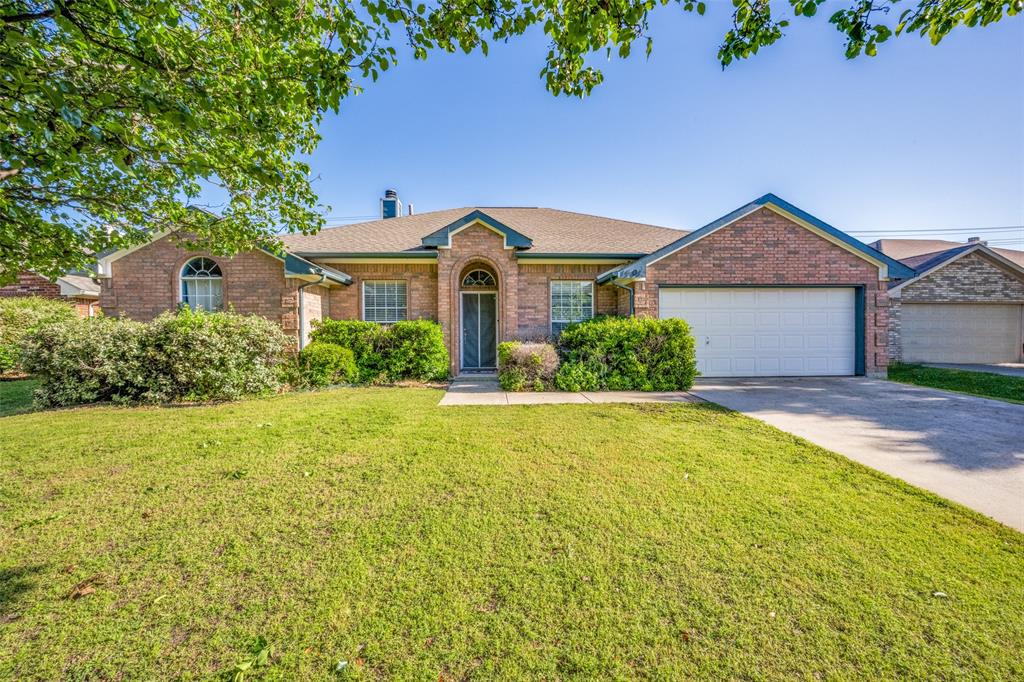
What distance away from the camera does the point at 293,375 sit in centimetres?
985

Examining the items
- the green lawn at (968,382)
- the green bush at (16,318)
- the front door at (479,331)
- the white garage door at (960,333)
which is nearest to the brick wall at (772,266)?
the green lawn at (968,382)

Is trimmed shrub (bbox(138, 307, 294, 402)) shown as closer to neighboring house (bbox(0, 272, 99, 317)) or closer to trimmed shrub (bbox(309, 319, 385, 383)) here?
trimmed shrub (bbox(309, 319, 385, 383))

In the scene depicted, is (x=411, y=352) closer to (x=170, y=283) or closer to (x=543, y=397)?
(x=543, y=397)

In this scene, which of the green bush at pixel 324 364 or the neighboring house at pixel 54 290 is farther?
the neighboring house at pixel 54 290

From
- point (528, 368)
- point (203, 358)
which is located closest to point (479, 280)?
point (528, 368)

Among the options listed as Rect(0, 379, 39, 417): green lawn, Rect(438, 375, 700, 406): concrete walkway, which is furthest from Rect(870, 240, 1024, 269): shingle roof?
Rect(0, 379, 39, 417): green lawn

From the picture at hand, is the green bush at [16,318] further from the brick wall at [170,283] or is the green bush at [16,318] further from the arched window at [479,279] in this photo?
the arched window at [479,279]

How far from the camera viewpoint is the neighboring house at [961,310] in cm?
1520

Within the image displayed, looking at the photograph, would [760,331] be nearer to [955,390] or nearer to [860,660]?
[955,390]

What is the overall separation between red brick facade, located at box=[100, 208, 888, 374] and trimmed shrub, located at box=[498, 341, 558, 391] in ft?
7.97

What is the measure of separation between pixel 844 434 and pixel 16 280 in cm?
1276

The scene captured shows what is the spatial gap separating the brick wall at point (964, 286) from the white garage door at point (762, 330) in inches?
265

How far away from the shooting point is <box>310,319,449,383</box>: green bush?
34.7 feet

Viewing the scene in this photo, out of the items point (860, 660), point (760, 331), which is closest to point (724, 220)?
point (760, 331)
